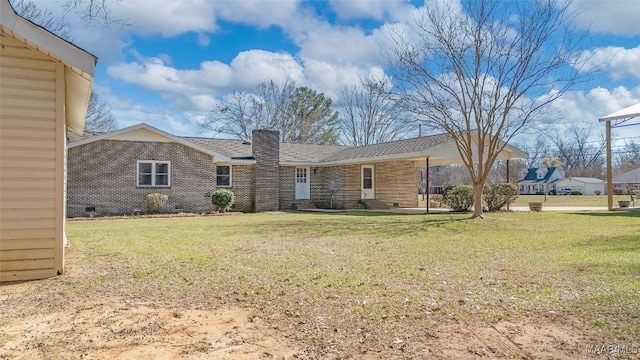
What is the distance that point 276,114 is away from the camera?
128 feet

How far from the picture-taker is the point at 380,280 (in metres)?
5.69

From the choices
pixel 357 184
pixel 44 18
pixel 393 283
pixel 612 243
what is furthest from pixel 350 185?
pixel 393 283

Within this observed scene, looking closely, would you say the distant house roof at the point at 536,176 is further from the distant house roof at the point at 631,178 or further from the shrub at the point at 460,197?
the shrub at the point at 460,197

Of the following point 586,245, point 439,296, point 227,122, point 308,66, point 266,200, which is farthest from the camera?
point 227,122

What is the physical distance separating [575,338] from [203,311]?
11.0ft

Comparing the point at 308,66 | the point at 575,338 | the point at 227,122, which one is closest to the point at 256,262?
the point at 575,338

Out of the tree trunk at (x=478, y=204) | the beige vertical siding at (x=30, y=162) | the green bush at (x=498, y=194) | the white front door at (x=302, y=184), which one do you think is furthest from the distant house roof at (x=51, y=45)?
the white front door at (x=302, y=184)

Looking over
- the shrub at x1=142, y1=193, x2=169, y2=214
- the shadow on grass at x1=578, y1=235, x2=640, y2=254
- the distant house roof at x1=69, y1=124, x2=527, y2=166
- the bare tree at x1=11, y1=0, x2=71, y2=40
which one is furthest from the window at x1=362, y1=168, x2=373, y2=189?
the bare tree at x1=11, y1=0, x2=71, y2=40

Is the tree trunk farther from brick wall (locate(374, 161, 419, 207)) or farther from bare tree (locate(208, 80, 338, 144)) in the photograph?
bare tree (locate(208, 80, 338, 144))

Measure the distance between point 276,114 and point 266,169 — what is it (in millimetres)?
17969

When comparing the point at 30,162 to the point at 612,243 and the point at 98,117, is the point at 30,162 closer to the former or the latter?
the point at 612,243

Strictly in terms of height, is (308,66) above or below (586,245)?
above

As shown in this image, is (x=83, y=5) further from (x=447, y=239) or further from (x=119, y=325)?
(x=447, y=239)

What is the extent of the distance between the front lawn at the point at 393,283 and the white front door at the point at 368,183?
13.2 m
